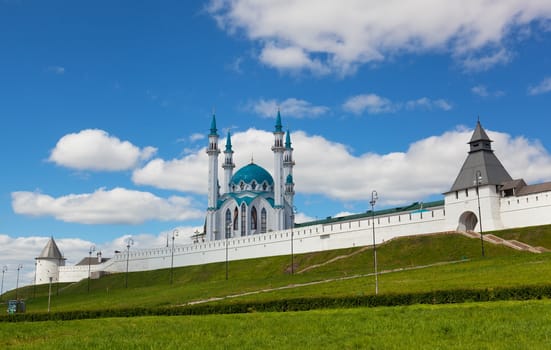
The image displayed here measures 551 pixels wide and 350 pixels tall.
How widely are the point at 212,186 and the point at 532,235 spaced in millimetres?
68425

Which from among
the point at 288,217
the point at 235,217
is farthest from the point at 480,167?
the point at 235,217

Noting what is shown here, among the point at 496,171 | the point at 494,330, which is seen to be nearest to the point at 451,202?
the point at 496,171

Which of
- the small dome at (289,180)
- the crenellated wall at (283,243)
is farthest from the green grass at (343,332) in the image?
the small dome at (289,180)

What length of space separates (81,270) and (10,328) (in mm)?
100960

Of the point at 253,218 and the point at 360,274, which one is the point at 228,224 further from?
the point at 360,274

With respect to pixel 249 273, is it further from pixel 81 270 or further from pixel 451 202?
pixel 81 270

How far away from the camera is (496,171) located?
72.3m

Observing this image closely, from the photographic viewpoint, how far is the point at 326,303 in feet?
112

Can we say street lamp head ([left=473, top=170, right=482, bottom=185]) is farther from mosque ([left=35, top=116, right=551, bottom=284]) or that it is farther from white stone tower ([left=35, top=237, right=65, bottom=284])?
white stone tower ([left=35, top=237, right=65, bottom=284])

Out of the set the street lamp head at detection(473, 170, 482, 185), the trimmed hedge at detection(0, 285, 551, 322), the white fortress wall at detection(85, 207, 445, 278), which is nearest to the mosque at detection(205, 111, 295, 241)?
the white fortress wall at detection(85, 207, 445, 278)

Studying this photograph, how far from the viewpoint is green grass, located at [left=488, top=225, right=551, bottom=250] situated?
6222 cm

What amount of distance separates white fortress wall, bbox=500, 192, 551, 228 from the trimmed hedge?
1539 inches

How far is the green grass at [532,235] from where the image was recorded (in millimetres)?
62219

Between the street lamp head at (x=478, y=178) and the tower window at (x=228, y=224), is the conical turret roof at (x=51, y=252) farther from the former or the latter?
the street lamp head at (x=478, y=178)
